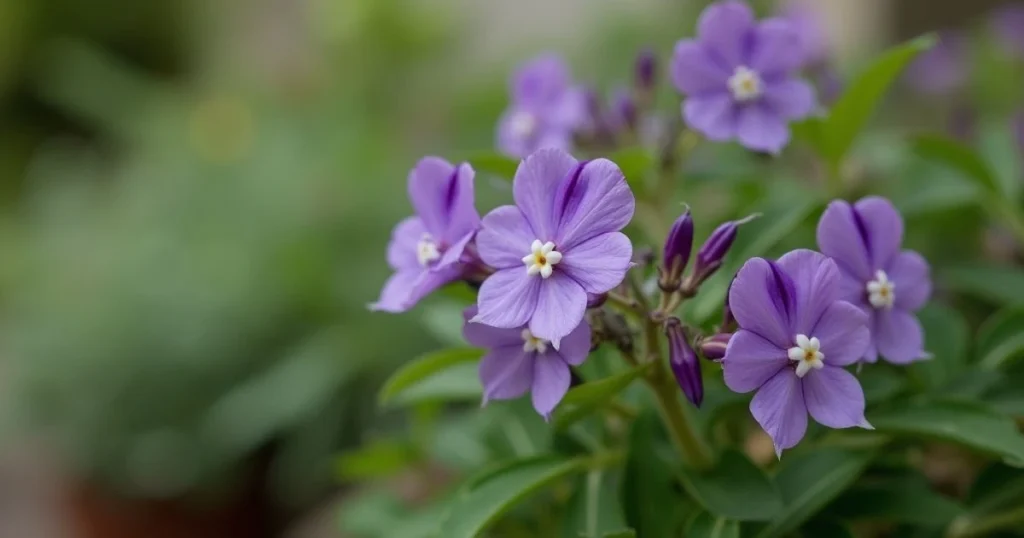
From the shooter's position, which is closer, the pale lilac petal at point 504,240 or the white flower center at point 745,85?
the pale lilac petal at point 504,240

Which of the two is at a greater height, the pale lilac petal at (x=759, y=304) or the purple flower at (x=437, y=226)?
the purple flower at (x=437, y=226)

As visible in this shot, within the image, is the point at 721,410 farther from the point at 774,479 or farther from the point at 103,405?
the point at 103,405

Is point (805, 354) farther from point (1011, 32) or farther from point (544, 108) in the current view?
point (1011, 32)

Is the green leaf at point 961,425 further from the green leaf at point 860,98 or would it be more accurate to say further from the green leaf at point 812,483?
the green leaf at point 860,98

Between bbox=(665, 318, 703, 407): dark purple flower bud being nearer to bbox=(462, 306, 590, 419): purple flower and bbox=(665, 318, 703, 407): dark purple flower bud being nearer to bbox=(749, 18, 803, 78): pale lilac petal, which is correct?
bbox=(462, 306, 590, 419): purple flower

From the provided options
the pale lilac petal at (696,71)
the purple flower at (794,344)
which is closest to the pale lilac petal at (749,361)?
the purple flower at (794,344)

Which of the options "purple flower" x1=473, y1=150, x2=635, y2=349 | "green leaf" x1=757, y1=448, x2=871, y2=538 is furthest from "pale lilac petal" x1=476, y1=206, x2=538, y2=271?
"green leaf" x1=757, y1=448, x2=871, y2=538

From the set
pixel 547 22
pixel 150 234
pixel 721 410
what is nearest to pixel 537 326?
pixel 721 410

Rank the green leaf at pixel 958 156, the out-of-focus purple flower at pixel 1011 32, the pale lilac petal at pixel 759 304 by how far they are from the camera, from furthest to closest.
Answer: the out-of-focus purple flower at pixel 1011 32 → the green leaf at pixel 958 156 → the pale lilac petal at pixel 759 304
